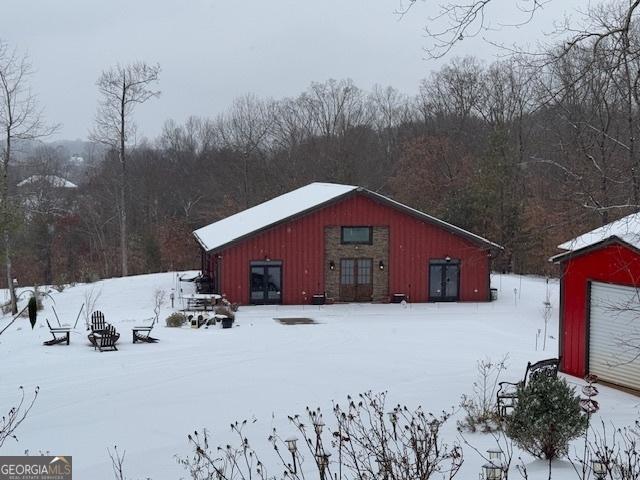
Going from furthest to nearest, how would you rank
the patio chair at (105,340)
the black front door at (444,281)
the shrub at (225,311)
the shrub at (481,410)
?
1. the black front door at (444,281)
2. the shrub at (225,311)
3. the patio chair at (105,340)
4. the shrub at (481,410)

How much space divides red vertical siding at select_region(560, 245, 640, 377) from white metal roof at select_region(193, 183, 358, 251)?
10.8 meters

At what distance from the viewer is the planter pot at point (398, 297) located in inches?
909

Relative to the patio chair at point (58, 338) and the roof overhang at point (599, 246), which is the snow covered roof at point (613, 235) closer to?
the roof overhang at point (599, 246)

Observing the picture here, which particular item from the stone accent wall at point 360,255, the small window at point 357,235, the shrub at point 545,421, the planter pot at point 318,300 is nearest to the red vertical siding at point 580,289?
the shrub at point 545,421

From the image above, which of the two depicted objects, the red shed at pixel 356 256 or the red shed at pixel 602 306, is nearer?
the red shed at pixel 602 306

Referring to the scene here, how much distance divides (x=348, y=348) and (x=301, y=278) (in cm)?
754

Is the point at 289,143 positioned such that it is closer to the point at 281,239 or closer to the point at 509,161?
the point at 509,161

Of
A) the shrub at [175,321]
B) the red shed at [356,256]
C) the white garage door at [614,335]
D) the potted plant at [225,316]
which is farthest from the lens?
the red shed at [356,256]

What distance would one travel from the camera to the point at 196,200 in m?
48.7

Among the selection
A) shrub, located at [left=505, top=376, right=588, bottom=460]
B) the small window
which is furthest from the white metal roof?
shrub, located at [left=505, top=376, right=588, bottom=460]

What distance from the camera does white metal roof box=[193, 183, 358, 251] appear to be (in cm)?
2275

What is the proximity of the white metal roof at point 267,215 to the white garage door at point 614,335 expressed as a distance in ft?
38.1

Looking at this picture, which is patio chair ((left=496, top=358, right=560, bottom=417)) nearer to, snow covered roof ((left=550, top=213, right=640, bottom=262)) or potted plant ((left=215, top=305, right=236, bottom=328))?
snow covered roof ((left=550, top=213, right=640, bottom=262))

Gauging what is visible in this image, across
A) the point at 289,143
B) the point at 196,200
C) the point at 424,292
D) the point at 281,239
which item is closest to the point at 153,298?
the point at 281,239
